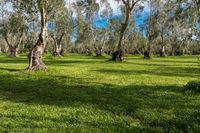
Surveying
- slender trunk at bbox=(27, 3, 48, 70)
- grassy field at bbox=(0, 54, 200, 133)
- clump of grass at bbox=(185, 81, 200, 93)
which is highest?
slender trunk at bbox=(27, 3, 48, 70)

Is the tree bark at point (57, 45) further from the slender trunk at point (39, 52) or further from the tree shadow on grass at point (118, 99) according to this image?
the tree shadow on grass at point (118, 99)

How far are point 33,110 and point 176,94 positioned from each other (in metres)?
7.82

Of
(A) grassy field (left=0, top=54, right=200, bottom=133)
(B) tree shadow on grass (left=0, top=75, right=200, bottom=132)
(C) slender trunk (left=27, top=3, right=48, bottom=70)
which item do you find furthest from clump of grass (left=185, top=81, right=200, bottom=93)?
(C) slender trunk (left=27, top=3, right=48, bottom=70)

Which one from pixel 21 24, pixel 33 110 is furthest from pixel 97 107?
pixel 21 24

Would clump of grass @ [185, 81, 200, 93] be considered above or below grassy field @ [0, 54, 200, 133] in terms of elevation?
above

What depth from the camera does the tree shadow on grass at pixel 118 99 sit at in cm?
1459

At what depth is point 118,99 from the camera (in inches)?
749

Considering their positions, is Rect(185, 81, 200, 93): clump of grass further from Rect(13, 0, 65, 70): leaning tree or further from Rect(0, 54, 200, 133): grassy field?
Rect(13, 0, 65, 70): leaning tree

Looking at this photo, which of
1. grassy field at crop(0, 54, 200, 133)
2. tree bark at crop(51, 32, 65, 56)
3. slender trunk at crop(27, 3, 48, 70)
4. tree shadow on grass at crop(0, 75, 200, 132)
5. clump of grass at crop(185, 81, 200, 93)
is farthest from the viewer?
tree bark at crop(51, 32, 65, 56)

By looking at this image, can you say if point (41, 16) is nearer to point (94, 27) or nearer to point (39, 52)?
point (39, 52)

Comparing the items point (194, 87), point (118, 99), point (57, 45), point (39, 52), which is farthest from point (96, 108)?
point (57, 45)

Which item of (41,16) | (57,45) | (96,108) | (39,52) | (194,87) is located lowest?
(96,108)

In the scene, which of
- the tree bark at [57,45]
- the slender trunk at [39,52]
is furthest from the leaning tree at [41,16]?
the tree bark at [57,45]

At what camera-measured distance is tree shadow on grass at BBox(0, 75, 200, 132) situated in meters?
14.6
